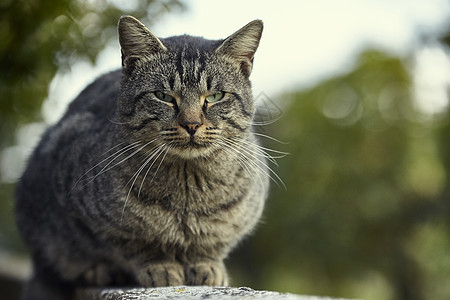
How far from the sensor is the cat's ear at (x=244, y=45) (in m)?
2.56

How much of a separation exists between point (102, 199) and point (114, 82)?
3.08 feet

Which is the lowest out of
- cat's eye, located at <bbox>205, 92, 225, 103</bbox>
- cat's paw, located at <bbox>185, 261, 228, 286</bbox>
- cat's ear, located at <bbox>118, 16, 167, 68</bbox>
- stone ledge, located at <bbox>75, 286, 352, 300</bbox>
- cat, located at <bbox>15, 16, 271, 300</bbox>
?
cat's paw, located at <bbox>185, 261, 228, 286</bbox>

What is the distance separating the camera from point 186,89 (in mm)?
2412

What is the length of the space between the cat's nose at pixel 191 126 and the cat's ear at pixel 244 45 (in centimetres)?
49

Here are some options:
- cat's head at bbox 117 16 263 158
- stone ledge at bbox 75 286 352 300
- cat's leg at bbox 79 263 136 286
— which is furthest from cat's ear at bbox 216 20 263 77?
cat's leg at bbox 79 263 136 286

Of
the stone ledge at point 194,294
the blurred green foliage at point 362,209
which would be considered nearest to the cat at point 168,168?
the stone ledge at point 194,294

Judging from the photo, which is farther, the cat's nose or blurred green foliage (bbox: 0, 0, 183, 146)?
blurred green foliage (bbox: 0, 0, 183, 146)

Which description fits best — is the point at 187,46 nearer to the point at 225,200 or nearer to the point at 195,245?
the point at 225,200

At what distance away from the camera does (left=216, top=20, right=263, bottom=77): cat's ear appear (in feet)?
8.40

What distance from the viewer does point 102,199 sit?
2.67 metres

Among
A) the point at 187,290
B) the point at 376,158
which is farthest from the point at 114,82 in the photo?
the point at 376,158

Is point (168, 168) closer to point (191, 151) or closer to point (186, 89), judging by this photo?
point (191, 151)

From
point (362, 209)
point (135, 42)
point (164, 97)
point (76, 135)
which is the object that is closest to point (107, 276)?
point (76, 135)

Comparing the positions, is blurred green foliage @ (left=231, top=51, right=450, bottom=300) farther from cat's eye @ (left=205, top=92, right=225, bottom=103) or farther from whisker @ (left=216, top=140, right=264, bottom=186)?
cat's eye @ (left=205, top=92, right=225, bottom=103)
